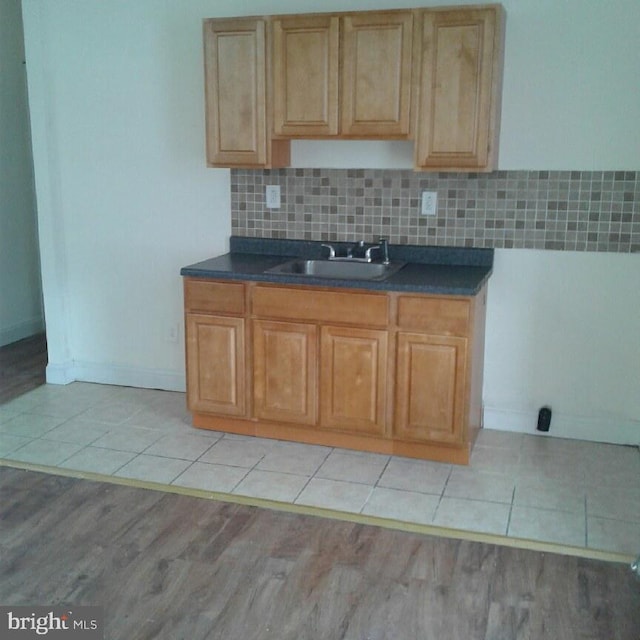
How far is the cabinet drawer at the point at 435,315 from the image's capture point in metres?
3.18

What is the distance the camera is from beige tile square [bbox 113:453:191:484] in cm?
324

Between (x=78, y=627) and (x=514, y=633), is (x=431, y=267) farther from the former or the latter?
(x=78, y=627)

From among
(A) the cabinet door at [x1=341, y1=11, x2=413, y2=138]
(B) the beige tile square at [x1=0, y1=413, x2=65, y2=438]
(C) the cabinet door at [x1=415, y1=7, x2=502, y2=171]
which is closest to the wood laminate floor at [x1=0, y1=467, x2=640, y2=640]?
(B) the beige tile square at [x1=0, y1=413, x2=65, y2=438]

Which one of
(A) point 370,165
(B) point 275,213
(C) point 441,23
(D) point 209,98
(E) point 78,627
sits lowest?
(E) point 78,627

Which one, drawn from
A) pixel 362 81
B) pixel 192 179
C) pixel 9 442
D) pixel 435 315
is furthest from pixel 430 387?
pixel 9 442

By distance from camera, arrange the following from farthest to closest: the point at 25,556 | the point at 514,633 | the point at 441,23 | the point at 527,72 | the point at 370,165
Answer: the point at 370,165 < the point at 527,72 < the point at 441,23 < the point at 25,556 < the point at 514,633

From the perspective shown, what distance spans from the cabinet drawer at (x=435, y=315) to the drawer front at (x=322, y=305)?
87mm

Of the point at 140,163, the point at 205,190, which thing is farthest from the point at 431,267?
the point at 140,163

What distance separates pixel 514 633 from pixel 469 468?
3.83 feet

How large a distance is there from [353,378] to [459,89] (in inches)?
53.9

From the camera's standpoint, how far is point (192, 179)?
4078mm

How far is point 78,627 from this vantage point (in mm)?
2275

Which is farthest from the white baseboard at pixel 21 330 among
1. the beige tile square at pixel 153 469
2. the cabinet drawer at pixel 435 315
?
the cabinet drawer at pixel 435 315

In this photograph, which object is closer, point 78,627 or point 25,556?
point 78,627
